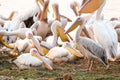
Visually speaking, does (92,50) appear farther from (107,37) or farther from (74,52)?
(74,52)

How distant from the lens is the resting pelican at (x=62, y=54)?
26.1 feet

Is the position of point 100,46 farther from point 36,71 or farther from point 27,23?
point 27,23

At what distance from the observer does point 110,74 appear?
273 inches

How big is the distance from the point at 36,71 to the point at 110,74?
1032mm

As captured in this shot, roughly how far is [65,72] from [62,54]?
1.04m

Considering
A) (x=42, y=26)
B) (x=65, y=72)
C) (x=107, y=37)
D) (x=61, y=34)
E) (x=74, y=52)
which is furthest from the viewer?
(x=42, y=26)

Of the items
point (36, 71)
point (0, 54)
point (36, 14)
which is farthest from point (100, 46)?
point (36, 14)

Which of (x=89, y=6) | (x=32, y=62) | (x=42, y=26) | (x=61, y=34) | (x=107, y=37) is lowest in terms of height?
(x=32, y=62)

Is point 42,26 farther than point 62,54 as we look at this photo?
Yes

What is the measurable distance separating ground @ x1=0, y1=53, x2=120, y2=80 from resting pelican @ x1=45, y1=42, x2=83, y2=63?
0.38ft

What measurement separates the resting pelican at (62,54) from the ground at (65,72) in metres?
0.12

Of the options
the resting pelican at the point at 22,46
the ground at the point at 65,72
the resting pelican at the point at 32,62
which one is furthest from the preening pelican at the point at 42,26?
the resting pelican at the point at 32,62

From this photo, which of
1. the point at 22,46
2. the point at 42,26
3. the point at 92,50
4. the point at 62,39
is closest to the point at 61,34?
the point at 62,39

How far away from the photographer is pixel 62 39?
9.34 m
